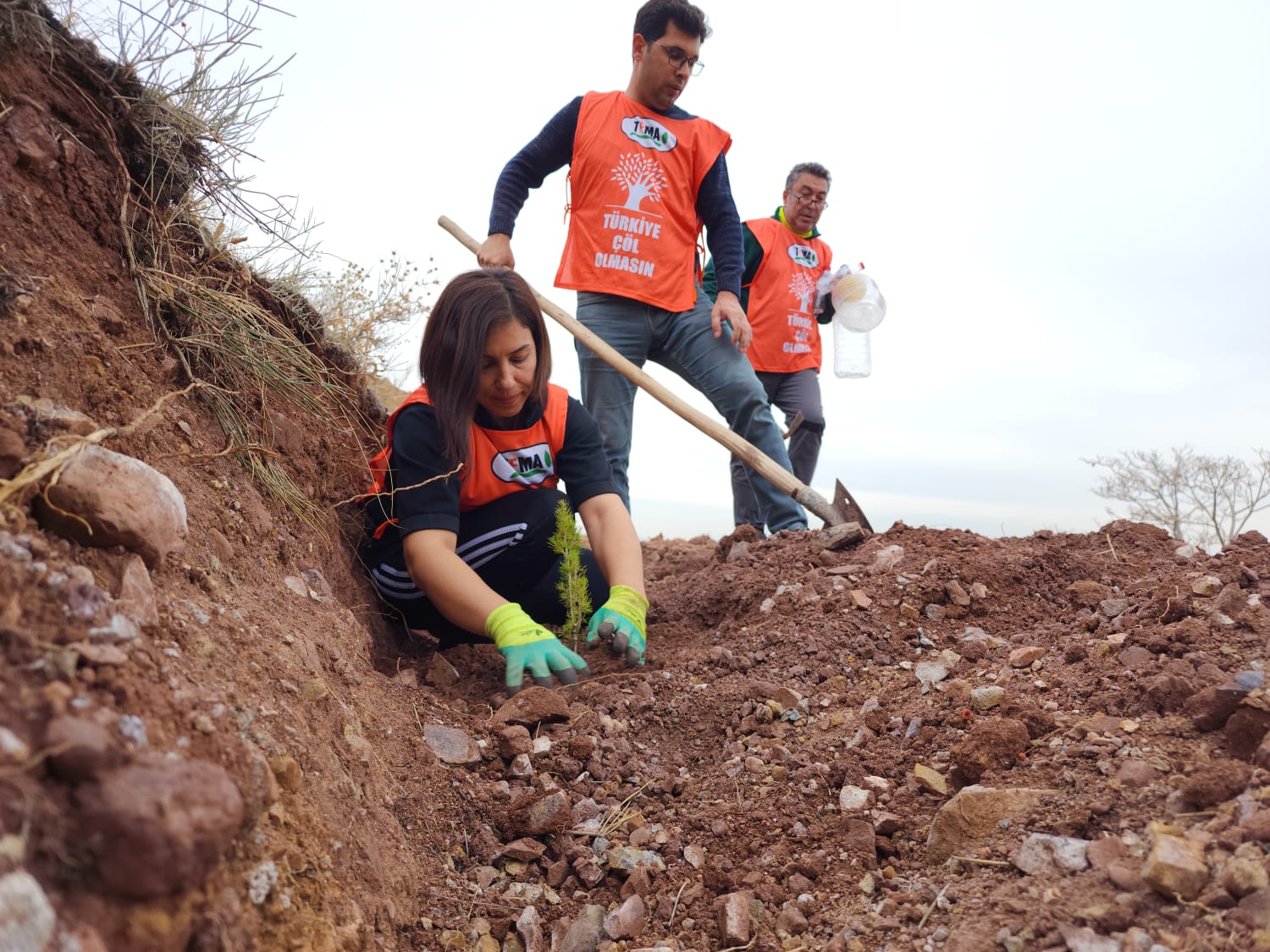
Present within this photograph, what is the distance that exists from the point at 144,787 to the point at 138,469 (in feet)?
2.33

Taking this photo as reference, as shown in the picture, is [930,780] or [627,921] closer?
[627,921]

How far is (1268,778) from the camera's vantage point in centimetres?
138

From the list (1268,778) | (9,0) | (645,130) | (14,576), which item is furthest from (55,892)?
(645,130)

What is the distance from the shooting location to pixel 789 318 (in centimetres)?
566

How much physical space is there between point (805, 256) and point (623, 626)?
3.77m

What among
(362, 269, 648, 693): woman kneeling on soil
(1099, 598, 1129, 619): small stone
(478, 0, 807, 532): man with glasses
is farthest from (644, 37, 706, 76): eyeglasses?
(1099, 598, 1129, 619): small stone

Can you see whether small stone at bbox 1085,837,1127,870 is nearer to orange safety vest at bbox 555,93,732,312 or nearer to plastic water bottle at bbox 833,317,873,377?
orange safety vest at bbox 555,93,732,312

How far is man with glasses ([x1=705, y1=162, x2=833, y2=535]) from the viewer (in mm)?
Result: 5625

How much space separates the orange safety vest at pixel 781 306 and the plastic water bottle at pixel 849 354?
564mm

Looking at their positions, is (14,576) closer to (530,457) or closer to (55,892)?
(55,892)

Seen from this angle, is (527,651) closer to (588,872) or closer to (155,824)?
(588,872)

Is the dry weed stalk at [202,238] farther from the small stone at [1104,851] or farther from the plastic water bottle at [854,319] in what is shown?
the plastic water bottle at [854,319]

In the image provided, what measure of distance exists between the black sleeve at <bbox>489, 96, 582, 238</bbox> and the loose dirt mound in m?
1.58

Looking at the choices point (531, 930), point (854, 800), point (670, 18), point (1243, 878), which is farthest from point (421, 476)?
point (670, 18)
